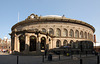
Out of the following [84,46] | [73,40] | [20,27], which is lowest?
[84,46]

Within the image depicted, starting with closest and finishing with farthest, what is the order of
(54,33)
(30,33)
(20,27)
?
(30,33)
(54,33)
(20,27)

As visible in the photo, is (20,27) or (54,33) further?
(20,27)

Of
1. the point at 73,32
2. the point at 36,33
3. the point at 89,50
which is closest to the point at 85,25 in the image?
the point at 73,32

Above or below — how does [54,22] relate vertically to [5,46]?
above

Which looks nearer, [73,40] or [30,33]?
[30,33]

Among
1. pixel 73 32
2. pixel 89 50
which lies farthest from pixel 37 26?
pixel 89 50

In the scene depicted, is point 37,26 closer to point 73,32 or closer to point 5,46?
point 73,32

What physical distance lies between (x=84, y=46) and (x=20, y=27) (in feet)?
95.4

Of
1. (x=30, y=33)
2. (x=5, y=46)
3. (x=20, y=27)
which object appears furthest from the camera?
(x=5, y=46)

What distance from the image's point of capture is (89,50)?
141 ft

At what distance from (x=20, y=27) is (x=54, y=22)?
15040 millimetres

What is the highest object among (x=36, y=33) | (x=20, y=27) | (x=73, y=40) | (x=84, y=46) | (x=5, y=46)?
(x=20, y=27)

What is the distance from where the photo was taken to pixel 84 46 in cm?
4156

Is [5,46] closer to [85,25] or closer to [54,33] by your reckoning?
[54,33]
